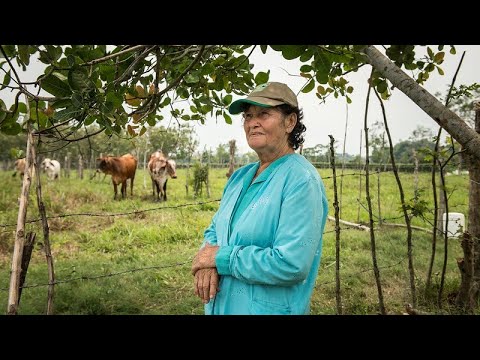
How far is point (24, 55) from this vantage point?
4.46 ft

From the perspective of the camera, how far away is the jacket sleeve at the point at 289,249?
1213 mm

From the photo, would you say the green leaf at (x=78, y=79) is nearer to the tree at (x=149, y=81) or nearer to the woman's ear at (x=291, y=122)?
the tree at (x=149, y=81)

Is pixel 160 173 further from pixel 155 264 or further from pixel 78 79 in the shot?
pixel 78 79

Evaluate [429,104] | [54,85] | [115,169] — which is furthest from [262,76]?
[115,169]

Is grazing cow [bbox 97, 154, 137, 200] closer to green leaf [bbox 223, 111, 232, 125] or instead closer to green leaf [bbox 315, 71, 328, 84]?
green leaf [bbox 223, 111, 232, 125]

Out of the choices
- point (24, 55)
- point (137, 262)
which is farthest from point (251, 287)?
point (137, 262)

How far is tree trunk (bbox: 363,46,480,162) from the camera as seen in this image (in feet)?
5.74

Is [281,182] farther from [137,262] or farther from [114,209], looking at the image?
[114,209]

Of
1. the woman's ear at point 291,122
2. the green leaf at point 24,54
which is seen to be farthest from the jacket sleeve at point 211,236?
Answer: the green leaf at point 24,54

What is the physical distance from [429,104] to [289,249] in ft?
4.23

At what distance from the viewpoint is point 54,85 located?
Result: 3.87 ft

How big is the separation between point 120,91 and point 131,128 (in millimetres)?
849

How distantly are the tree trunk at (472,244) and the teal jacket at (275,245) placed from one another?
2.26m

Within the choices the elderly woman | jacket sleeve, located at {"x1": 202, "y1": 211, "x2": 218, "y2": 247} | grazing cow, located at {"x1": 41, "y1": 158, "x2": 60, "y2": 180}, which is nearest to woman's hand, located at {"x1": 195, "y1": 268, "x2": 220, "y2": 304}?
the elderly woman
